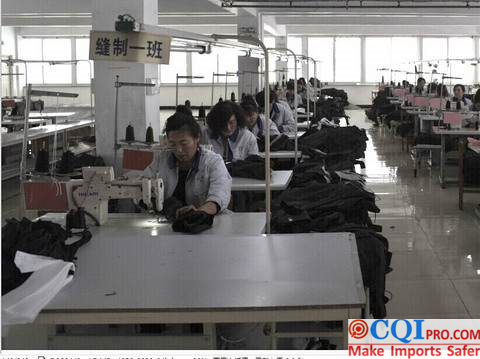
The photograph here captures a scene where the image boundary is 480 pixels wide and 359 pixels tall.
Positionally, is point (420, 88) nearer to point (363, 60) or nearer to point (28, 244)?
point (363, 60)

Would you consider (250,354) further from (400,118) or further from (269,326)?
(400,118)

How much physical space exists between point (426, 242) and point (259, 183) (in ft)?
5.62

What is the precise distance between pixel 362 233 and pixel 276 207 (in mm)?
841

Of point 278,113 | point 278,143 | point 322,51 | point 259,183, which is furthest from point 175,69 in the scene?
point 259,183

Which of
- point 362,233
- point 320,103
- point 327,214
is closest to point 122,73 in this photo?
point 327,214

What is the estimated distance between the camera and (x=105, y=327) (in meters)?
2.45

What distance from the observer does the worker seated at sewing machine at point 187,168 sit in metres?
3.66

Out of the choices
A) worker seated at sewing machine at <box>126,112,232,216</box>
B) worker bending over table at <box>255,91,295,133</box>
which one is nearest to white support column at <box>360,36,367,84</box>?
worker bending over table at <box>255,91,295,133</box>

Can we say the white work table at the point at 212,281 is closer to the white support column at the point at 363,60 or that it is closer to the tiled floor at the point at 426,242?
the tiled floor at the point at 426,242

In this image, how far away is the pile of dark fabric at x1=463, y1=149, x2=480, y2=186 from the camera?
714 centimetres

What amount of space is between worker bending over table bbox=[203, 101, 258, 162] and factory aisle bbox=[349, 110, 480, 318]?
52.0 inches

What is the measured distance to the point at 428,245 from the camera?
5.57m

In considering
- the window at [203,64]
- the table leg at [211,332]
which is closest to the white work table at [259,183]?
the table leg at [211,332]

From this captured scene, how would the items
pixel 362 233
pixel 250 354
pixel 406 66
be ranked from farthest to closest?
pixel 406 66
pixel 362 233
pixel 250 354
